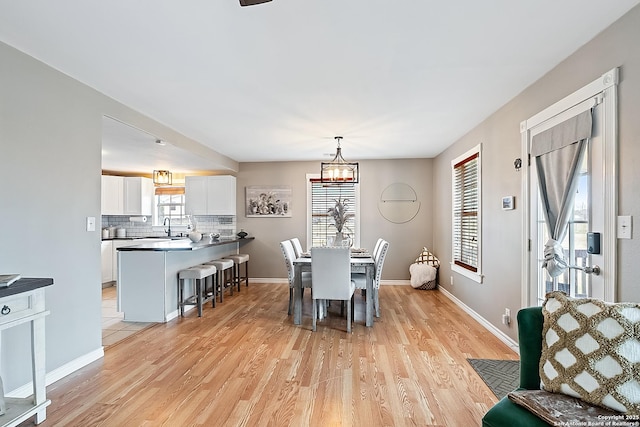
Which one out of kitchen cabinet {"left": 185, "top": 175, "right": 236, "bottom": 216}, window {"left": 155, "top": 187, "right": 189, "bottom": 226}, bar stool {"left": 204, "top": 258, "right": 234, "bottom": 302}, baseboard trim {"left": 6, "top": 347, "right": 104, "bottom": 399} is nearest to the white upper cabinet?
window {"left": 155, "top": 187, "right": 189, "bottom": 226}

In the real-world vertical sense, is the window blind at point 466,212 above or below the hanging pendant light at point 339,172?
below

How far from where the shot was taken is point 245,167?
265 inches

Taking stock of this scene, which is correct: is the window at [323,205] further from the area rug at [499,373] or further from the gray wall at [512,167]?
the area rug at [499,373]

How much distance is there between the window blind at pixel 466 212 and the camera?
4.30 metres

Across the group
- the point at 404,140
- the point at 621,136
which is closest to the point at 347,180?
the point at 404,140

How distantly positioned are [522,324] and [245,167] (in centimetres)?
594

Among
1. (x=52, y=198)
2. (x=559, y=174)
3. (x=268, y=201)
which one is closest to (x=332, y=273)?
(x=559, y=174)

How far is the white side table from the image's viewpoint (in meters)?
1.83

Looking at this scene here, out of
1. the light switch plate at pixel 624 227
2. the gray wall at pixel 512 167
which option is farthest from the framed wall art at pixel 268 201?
the light switch plate at pixel 624 227

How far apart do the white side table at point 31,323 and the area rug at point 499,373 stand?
3.04 meters

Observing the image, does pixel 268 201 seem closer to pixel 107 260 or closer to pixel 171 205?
pixel 171 205

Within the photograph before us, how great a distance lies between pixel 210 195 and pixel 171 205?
1361mm

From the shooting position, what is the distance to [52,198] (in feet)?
8.32

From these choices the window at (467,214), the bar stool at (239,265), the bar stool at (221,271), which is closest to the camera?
the window at (467,214)
